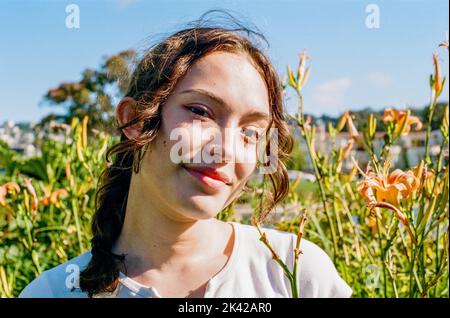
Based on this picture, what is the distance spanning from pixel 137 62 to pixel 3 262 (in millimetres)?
685

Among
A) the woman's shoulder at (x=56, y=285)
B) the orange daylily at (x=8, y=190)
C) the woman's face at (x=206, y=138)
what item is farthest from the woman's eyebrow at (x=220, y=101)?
the orange daylily at (x=8, y=190)

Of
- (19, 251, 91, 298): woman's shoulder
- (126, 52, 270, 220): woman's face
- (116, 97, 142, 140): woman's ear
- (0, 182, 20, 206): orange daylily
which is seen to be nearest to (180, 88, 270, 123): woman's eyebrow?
(126, 52, 270, 220): woman's face

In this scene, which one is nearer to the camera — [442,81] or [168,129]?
[168,129]

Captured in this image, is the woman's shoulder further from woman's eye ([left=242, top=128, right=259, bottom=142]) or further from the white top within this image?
woman's eye ([left=242, top=128, right=259, bottom=142])

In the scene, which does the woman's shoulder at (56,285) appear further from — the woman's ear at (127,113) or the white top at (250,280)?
the woman's ear at (127,113)

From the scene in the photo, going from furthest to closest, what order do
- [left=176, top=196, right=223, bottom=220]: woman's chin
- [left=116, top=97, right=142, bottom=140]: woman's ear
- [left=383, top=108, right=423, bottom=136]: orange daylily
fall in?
1. [left=383, top=108, right=423, bottom=136]: orange daylily
2. [left=116, top=97, right=142, bottom=140]: woman's ear
3. [left=176, top=196, right=223, bottom=220]: woman's chin

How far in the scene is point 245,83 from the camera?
2.12 ft

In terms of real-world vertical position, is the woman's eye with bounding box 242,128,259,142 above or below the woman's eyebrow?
below

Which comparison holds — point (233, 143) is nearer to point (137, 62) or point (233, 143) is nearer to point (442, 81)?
point (137, 62)

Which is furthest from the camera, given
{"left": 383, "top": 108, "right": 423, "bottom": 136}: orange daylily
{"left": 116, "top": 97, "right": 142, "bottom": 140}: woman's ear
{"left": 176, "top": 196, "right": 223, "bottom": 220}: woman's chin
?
{"left": 383, "top": 108, "right": 423, "bottom": 136}: orange daylily

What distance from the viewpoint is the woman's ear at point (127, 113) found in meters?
0.70

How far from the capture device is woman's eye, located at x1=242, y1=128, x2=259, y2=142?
646 millimetres
